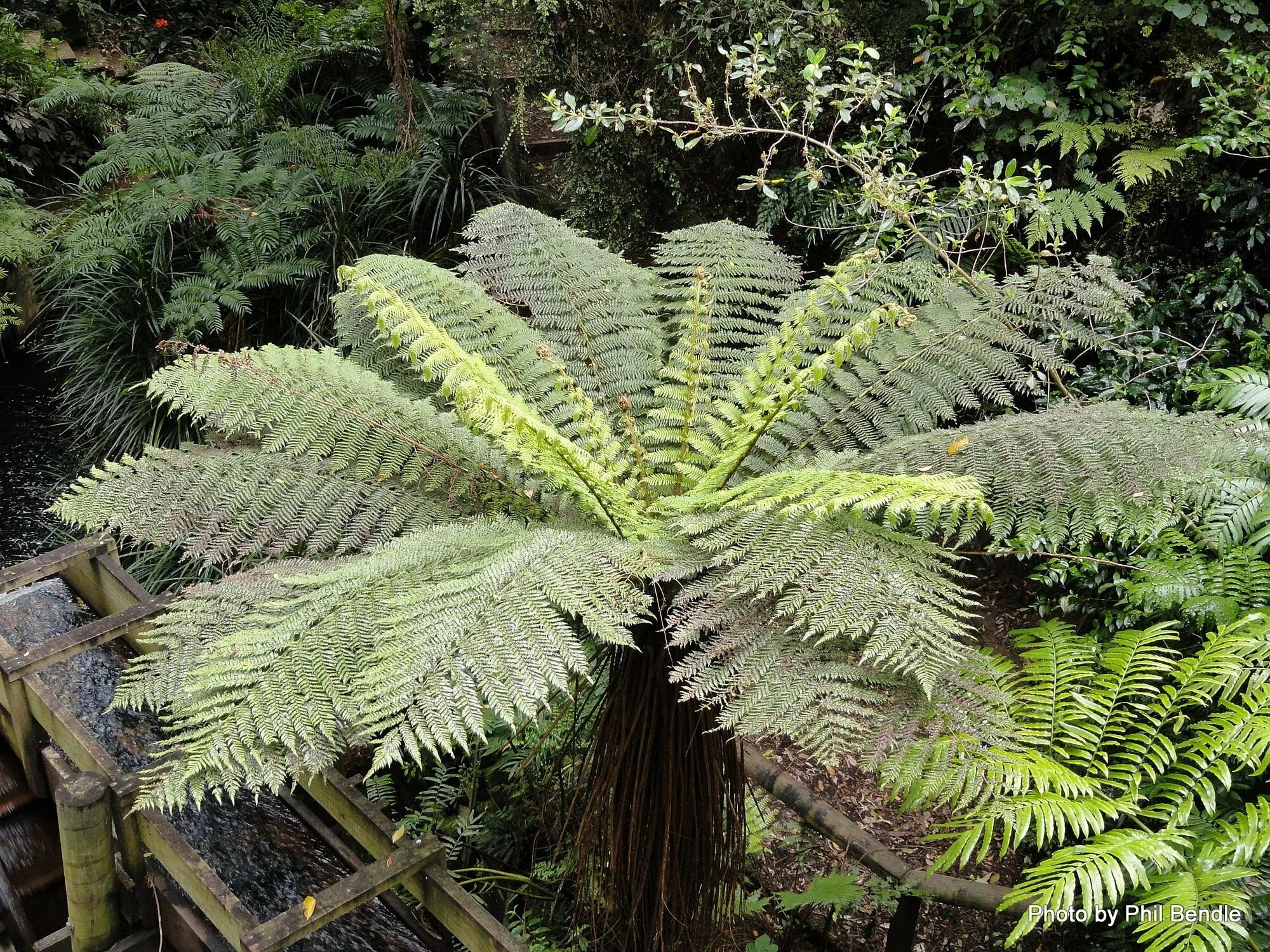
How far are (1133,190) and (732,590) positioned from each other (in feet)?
11.1

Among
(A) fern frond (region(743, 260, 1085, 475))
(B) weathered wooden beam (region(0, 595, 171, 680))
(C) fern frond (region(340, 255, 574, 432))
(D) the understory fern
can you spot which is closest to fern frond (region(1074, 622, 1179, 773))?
(D) the understory fern

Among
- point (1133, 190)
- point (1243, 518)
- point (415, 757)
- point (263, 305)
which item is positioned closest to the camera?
point (415, 757)

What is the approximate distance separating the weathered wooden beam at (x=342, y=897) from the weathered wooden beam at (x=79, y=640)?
1.14 m

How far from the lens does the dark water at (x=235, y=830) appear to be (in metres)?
3.22

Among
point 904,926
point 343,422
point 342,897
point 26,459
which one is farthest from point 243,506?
point 26,459

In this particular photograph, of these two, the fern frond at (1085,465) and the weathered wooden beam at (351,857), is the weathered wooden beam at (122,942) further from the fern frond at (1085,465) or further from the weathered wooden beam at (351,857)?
the fern frond at (1085,465)

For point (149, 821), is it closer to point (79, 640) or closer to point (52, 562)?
point (79, 640)

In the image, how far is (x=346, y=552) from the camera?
2150 mm

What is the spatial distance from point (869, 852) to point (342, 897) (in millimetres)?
1383

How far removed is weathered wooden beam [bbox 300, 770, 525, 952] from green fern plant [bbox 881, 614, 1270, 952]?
112cm

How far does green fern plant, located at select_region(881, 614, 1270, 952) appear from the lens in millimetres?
1682

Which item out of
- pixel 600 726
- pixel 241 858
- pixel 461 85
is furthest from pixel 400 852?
pixel 461 85

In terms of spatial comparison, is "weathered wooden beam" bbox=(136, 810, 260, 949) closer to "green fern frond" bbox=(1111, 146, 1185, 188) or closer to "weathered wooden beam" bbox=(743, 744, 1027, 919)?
"weathered wooden beam" bbox=(743, 744, 1027, 919)

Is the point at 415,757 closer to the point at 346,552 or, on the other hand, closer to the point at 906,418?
the point at 346,552
